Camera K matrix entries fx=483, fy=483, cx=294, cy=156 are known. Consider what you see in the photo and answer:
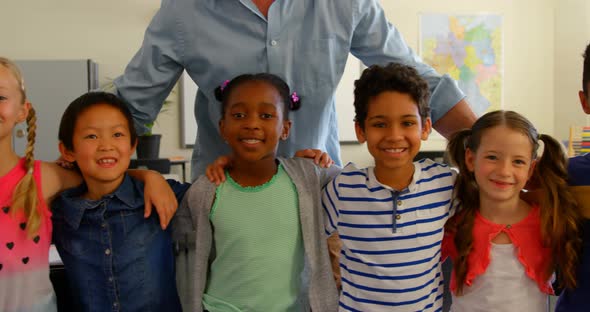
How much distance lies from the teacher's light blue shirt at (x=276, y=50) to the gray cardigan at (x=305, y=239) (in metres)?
0.29

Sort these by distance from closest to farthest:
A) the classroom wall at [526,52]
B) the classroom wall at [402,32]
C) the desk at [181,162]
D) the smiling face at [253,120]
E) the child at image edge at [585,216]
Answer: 1. the child at image edge at [585,216]
2. the smiling face at [253,120]
3. the desk at [181,162]
4. the classroom wall at [402,32]
5. the classroom wall at [526,52]

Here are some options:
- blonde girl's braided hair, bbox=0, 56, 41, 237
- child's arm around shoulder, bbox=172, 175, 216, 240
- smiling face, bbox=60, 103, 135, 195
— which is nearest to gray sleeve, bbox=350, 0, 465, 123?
child's arm around shoulder, bbox=172, 175, 216, 240

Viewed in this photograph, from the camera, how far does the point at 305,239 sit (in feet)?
4.41

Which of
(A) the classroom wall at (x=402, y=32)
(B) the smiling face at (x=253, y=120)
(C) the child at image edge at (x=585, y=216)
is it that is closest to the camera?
(C) the child at image edge at (x=585, y=216)

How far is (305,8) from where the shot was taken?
5.04 feet

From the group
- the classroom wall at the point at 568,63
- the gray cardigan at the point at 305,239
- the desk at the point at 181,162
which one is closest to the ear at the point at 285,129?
the gray cardigan at the point at 305,239

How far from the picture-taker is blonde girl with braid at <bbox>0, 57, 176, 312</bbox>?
1.25 meters

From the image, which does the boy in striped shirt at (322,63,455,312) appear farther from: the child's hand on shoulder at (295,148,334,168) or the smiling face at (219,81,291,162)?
the smiling face at (219,81,291,162)

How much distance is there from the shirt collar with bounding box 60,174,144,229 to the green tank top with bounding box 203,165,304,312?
231 millimetres

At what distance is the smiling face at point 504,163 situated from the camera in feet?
4.05

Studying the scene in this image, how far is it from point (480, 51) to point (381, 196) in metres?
4.18

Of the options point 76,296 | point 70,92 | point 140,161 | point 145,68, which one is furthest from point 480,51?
point 76,296

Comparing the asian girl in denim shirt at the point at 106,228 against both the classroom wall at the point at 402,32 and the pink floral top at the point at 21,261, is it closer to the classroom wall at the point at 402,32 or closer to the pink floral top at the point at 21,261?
the pink floral top at the point at 21,261

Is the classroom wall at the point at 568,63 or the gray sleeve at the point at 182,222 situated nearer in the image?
the gray sleeve at the point at 182,222
